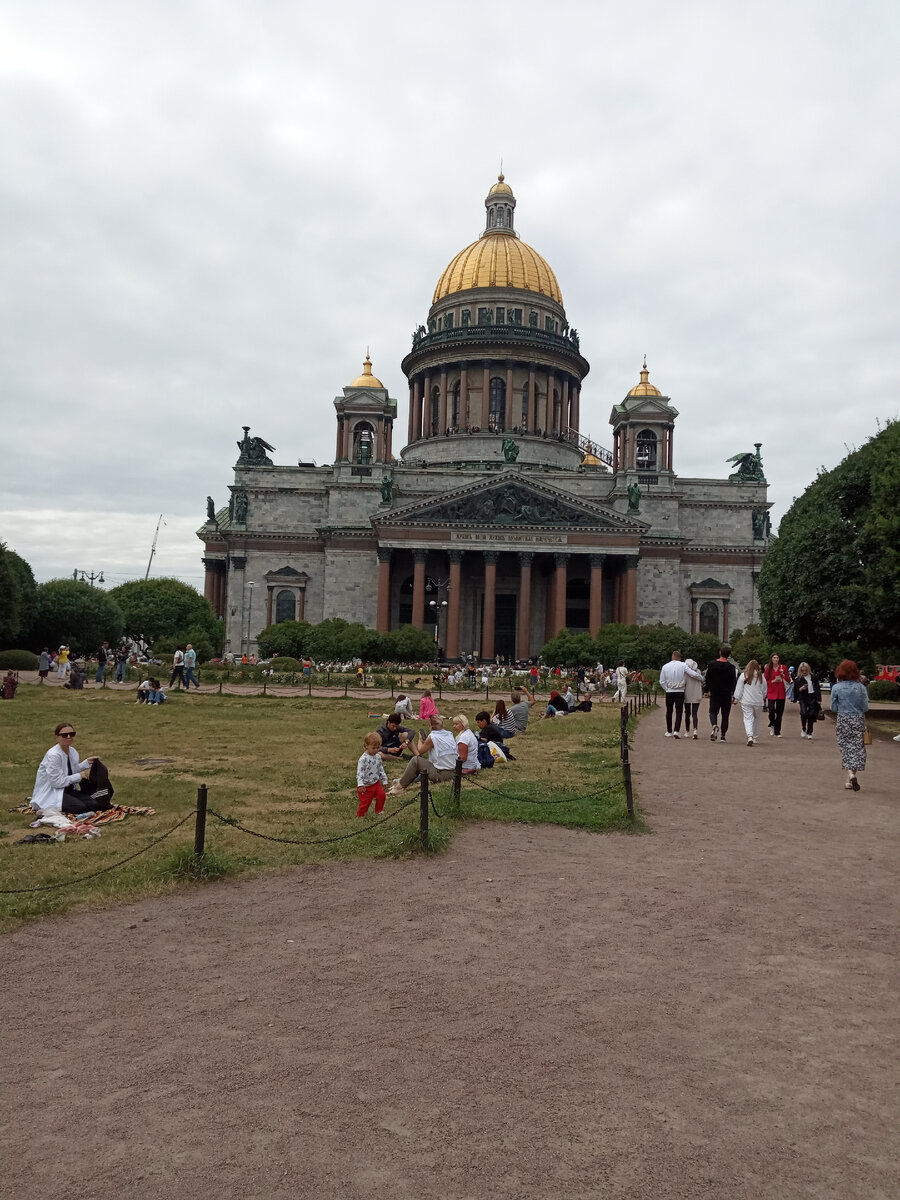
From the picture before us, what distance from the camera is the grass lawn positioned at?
10.6 meters

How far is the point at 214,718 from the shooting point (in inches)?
1145

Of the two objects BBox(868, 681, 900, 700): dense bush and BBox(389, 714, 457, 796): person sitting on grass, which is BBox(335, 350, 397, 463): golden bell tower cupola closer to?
BBox(868, 681, 900, 700): dense bush

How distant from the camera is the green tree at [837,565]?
97.2ft

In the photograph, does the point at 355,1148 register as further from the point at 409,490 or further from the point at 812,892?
the point at 409,490

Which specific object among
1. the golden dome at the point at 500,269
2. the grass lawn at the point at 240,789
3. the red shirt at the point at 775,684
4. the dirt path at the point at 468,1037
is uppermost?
the golden dome at the point at 500,269

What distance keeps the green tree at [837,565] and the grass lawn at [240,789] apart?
8877 mm

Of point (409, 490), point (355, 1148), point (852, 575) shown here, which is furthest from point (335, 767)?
point (409, 490)

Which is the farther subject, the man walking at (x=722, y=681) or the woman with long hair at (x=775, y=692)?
the woman with long hair at (x=775, y=692)

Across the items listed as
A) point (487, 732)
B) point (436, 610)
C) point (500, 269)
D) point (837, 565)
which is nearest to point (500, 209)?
point (500, 269)

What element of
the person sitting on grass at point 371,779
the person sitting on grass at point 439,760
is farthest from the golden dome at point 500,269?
the person sitting on grass at point 371,779

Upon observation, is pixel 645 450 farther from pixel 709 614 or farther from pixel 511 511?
pixel 511 511

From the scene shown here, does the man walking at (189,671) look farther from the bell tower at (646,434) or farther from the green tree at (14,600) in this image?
the bell tower at (646,434)

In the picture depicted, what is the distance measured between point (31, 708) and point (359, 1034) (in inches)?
1060

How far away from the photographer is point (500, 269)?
79.4m
